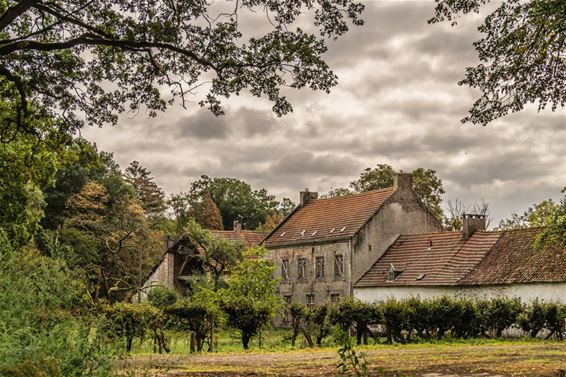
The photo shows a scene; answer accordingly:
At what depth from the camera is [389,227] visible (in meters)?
52.1

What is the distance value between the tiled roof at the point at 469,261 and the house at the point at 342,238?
4.13 feet

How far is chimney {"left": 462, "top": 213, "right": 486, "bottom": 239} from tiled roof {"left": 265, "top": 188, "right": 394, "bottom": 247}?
6.67 meters

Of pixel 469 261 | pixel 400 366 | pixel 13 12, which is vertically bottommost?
pixel 400 366

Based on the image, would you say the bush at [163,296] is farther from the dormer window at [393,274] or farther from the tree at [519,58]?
the tree at [519,58]

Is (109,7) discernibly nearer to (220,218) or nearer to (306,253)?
(306,253)

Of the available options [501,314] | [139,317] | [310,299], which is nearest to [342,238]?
[310,299]

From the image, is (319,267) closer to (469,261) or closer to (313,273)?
(313,273)

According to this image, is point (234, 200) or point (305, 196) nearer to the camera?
point (305, 196)

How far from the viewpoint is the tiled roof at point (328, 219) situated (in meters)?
52.4

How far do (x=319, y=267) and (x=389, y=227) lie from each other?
18.7ft

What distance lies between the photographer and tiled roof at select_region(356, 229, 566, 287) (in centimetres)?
3962

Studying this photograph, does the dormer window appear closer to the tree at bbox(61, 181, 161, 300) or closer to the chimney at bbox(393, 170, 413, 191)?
the chimney at bbox(393, 170, 413, 191)

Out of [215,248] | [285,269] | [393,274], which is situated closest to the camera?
[215,248]

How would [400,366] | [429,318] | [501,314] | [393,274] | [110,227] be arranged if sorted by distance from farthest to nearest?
[110,227] < [393,274] < [501,314] < [429,318] < [400,366]
